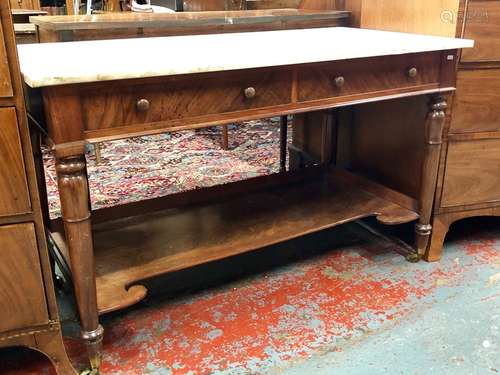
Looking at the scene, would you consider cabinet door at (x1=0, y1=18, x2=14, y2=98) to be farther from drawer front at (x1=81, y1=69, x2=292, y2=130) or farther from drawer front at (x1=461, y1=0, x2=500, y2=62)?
drawer front at (x1=461, y1=0, x2=500, y2=62)

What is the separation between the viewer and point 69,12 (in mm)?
3834

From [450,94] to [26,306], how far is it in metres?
1.37

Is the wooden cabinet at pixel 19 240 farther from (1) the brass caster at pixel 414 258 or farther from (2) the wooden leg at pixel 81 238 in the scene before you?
(1) the brass caster at pixel 414 258

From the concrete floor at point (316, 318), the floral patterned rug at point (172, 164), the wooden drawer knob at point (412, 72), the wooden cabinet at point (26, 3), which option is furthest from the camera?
the wooden cabinet at point (26, 3)

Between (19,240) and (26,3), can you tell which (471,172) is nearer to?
(19,240)

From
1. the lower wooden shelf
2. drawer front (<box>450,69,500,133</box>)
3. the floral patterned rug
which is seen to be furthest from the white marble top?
the floral patterned rug

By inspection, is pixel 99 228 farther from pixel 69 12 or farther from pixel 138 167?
pixel 69 12

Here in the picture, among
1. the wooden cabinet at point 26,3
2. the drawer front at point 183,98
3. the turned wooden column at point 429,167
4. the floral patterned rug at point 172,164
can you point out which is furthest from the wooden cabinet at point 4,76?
the wooden cabinet at point 26,3

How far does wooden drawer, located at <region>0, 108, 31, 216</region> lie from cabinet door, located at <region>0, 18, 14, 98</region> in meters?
0.03

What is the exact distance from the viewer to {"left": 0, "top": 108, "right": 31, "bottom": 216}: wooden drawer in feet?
3.33

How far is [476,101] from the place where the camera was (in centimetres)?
169

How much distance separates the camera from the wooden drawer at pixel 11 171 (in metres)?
1.01

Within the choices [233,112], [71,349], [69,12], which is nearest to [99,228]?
[71,349]

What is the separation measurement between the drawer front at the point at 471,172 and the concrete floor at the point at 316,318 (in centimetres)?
24
